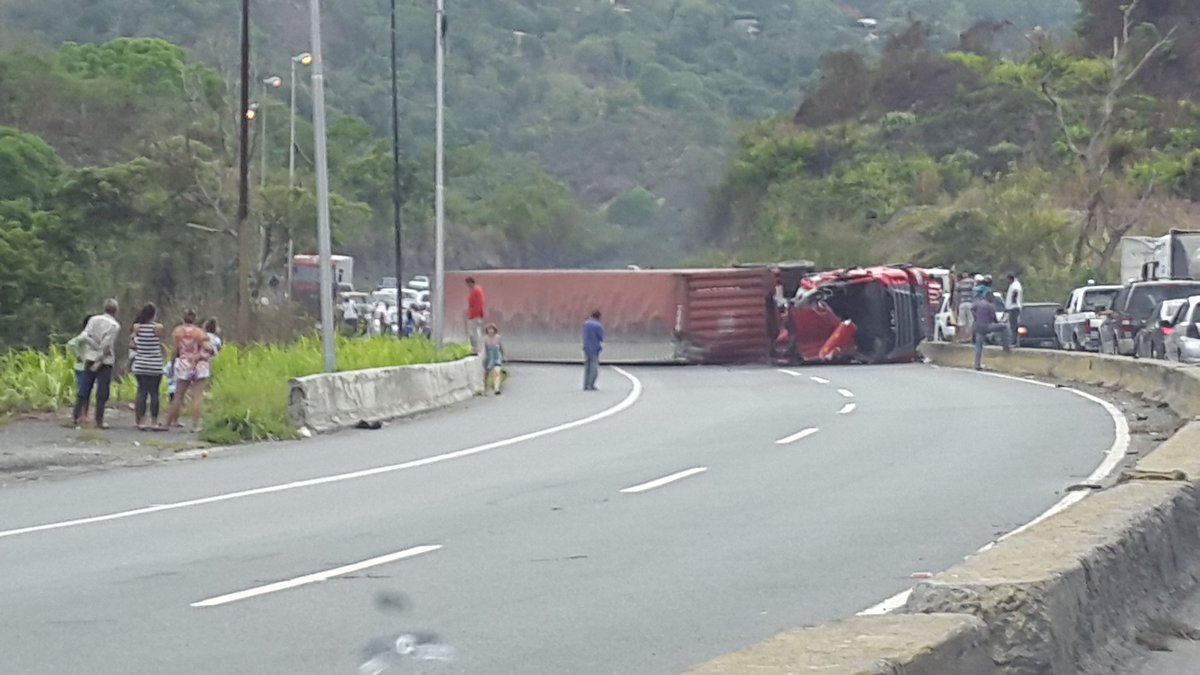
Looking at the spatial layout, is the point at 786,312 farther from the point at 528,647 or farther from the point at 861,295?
the point at 528,647

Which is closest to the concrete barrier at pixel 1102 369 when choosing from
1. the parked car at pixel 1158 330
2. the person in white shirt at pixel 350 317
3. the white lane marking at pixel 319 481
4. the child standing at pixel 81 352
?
the parked car at pixel 1158 330

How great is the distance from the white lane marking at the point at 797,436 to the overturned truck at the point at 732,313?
22.2m

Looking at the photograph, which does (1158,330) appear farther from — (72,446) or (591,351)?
(72,446)

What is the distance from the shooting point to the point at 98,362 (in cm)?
2405

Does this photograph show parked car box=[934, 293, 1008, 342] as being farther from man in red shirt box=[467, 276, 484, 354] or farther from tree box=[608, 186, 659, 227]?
tree box=[608, 186, 659, 227]

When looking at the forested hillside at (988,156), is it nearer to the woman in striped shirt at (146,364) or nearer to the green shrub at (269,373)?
the green shrub at (269,373)

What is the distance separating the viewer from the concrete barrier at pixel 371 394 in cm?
2480

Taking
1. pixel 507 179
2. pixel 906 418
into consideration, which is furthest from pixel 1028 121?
pixel 906 418

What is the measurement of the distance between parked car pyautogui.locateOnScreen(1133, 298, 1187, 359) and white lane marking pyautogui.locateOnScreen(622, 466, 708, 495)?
62.8ft

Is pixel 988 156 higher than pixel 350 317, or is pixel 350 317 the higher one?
pixel 988 156

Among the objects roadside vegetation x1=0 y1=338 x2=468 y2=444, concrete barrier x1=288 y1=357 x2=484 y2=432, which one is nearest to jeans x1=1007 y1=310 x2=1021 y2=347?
roadside vegetation x1=0 y1=338 x2=468 y2=444

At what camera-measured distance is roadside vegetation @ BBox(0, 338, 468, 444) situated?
78.8ft

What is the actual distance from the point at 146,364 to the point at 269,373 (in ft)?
10.4

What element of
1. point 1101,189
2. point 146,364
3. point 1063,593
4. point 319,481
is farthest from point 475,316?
point 1101,189
